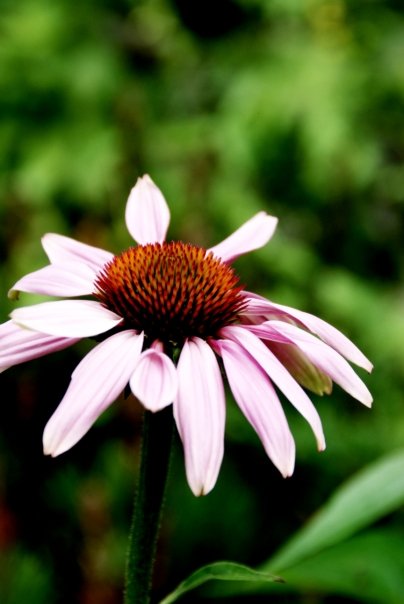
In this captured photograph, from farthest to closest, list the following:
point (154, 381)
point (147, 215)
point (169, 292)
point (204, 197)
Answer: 1. point (204, 197)
2. point (147, 215)
3. point (169, 292)
4. point (154, 381)

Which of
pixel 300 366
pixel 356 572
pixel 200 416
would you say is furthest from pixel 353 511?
pixel 200 416

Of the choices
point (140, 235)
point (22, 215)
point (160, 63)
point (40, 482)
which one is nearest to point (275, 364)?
point (140, 235)

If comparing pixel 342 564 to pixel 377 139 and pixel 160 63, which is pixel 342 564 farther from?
pixel 160 63

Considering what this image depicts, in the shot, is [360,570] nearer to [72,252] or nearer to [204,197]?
[72,252]

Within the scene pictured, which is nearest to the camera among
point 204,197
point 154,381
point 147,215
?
point 154,381

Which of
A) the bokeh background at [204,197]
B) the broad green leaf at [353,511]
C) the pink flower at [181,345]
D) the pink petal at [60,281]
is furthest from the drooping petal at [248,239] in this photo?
the bokeh background at [204,197]

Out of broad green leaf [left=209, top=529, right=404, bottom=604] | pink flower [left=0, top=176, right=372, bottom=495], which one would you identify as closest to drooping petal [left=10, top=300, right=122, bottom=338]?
pink flower [left=0, top=176, right=372, bottom=495]

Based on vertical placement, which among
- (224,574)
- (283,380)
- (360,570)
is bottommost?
(360,570)

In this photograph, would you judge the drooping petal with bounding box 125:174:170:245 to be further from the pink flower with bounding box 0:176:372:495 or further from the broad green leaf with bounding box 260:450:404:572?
the broad green leaf with bounding box 260:450:404:572
